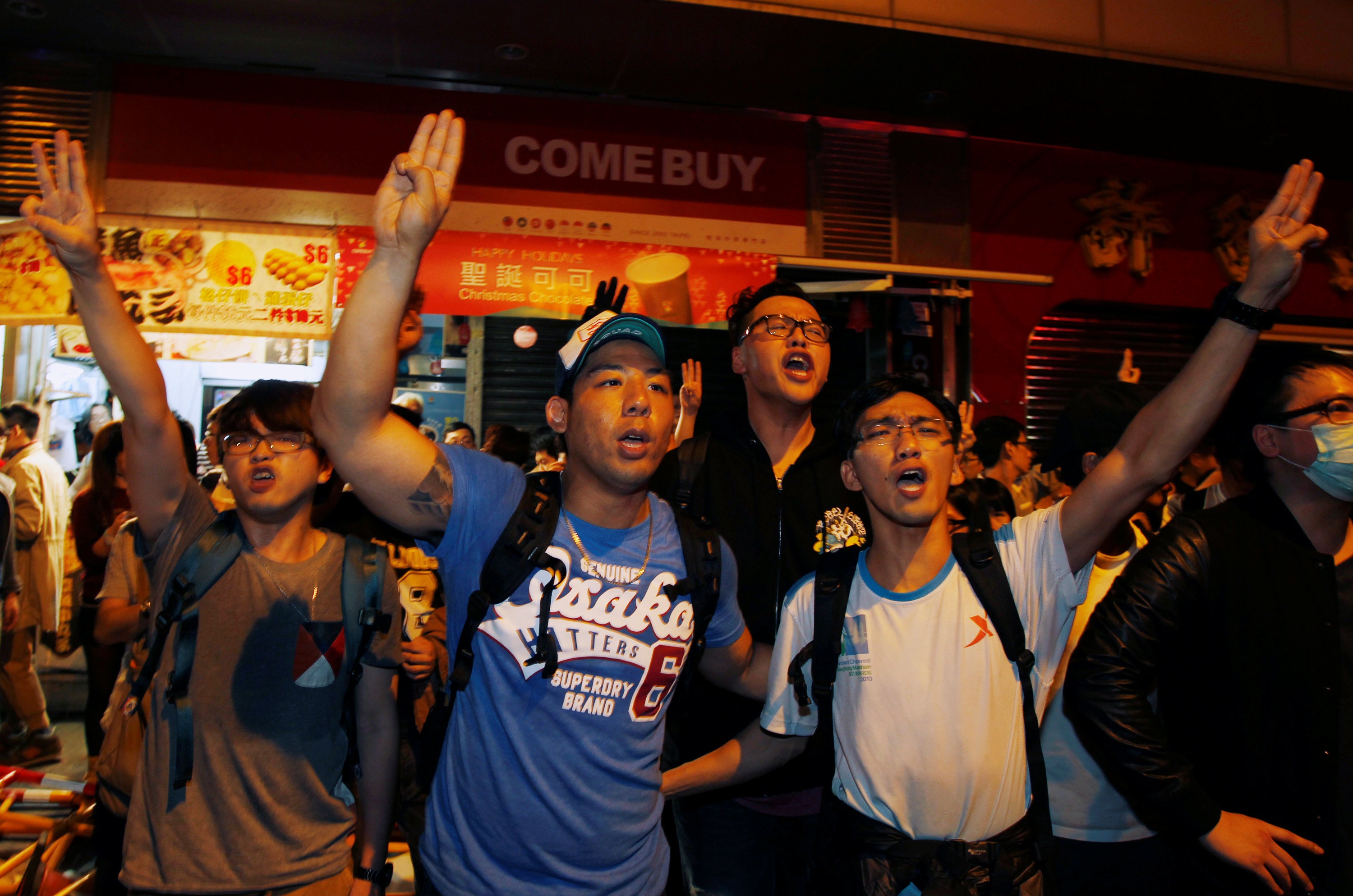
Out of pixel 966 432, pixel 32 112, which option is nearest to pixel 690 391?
pixel 966 432

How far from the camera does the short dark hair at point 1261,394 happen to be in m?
2.67

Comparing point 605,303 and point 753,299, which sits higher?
point 753,299

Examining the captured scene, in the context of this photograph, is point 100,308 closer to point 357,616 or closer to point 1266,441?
point 357,616

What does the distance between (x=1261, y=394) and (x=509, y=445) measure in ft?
16.5

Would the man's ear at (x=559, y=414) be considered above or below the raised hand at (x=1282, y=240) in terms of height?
below

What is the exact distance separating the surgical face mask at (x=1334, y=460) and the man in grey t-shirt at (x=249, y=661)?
3.03 metres

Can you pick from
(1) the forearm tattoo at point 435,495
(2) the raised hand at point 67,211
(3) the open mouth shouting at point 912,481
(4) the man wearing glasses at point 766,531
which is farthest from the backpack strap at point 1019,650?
(2) the raised hand at point 67,211

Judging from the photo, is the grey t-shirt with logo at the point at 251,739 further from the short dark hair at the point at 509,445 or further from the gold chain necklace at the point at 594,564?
the short dark hair at the point at 509,445

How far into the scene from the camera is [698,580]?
2.29 metres

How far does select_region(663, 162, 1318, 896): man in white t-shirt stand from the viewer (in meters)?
2.09

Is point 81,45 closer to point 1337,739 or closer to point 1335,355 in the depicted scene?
point 1335,355

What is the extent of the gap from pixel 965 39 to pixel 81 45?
7578 millimetres

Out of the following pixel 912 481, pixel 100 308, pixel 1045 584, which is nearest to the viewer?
pixel 100 308

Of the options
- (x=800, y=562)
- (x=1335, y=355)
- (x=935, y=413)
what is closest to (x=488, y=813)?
(x=800, y=562)
